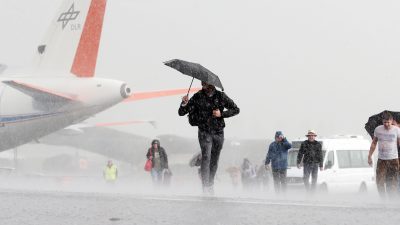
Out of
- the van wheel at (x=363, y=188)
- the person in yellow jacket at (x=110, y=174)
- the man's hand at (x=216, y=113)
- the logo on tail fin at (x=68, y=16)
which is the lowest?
the van wheel at (x=363, y=188)

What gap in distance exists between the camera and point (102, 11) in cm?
2070

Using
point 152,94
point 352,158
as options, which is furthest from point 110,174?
point 152,94

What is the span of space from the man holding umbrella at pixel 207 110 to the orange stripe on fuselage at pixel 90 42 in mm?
9611

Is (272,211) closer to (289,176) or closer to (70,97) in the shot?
(70,97)

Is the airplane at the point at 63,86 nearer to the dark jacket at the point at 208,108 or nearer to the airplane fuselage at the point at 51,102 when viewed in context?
the airplane fuselage at the point at 51,102

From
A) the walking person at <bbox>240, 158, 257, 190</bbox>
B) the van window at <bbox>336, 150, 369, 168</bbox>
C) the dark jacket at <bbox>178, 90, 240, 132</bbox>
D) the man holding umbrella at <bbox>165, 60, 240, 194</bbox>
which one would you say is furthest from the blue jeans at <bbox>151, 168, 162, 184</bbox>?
the dark jacket at <bbox>178, 90, 240, 132</bbox>

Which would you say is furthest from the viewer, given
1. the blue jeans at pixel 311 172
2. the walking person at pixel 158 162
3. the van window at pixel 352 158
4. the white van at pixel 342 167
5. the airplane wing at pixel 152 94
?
the van window at pixel 352 158

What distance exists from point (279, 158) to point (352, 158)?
6739 mm

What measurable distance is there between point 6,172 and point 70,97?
21.1 m

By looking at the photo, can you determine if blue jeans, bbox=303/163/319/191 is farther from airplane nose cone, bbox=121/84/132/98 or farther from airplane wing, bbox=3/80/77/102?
airplane wing, bbox=3/80/77/102

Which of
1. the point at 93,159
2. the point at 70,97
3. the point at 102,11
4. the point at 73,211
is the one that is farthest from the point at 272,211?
the point at 93,159

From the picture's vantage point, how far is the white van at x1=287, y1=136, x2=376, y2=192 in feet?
72.5

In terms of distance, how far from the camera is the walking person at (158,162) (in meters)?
19.6

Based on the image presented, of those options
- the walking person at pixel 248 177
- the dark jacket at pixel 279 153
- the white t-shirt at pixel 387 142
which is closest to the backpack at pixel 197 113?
the white t-shirt at pixel 387 142
